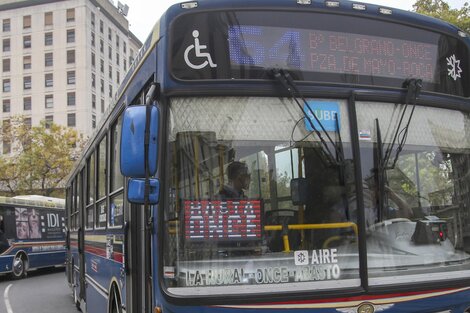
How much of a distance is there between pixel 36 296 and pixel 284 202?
12.2 metres

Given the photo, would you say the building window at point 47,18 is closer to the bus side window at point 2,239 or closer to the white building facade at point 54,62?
the white building facade at point 54,62

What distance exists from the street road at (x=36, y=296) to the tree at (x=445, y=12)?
12.8 metres

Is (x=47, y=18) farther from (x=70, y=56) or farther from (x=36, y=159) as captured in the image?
(x=36, y=159)

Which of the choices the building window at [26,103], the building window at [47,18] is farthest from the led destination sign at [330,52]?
the building window at [47,18]

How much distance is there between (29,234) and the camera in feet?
64.1

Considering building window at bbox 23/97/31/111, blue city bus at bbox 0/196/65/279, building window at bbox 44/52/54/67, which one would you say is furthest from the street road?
building window at bbox 44/52/54/67

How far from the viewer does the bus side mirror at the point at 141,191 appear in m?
3.00

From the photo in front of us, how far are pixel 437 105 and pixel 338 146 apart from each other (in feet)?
2.84

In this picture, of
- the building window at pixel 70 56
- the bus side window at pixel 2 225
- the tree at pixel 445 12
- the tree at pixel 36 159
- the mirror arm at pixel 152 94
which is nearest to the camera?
the mirror arm at pixel 152 94

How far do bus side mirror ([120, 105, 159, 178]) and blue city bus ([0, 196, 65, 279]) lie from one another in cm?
1685

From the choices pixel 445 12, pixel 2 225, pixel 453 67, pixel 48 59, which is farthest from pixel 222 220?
pixel 48 59

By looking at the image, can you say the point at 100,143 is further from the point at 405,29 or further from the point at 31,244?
the point at 31,244

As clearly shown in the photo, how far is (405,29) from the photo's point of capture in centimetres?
360

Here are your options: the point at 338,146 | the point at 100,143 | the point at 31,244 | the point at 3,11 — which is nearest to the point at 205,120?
the point at 338,146
